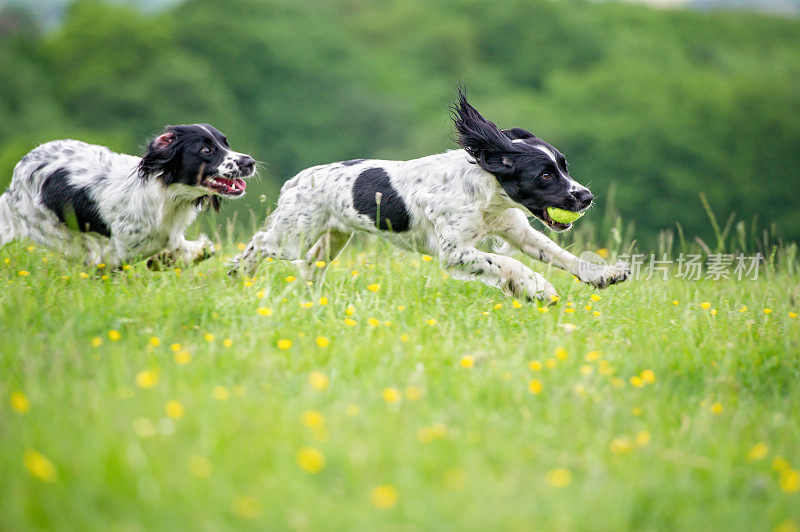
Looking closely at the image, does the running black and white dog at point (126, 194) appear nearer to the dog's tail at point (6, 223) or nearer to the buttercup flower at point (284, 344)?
the dog's tail at point (6, 223)

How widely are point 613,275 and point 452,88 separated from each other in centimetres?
3705

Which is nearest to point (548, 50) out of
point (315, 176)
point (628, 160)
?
point (628, 160)

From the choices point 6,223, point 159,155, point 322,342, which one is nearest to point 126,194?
point 159,155

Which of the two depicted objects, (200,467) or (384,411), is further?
(384,411)

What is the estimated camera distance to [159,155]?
482 centimetres

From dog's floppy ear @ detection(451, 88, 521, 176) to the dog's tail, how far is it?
3.10m

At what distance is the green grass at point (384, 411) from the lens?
7.12ft

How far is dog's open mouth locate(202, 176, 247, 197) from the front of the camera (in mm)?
4835

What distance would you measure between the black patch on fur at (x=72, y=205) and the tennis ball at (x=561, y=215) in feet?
8.95

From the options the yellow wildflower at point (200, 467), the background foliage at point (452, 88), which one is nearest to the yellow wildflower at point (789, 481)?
the yellow wildflower at point (200, 467)

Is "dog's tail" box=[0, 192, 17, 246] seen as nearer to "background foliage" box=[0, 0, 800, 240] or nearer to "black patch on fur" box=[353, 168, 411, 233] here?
"black patch on fur" box=[353, 168, 411, 233]

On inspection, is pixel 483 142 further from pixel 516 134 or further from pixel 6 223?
pixel 6 223

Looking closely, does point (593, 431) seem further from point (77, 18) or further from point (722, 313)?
point (77, 18)

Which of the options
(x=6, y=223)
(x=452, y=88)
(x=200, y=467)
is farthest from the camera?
(x=452, y=88)
